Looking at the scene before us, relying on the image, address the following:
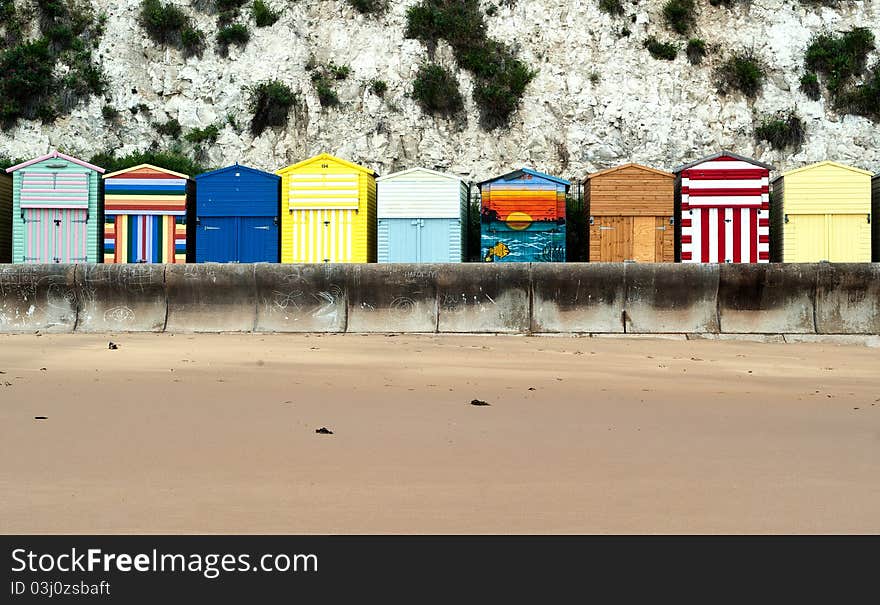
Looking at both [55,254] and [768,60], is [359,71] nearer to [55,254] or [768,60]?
[768,60]

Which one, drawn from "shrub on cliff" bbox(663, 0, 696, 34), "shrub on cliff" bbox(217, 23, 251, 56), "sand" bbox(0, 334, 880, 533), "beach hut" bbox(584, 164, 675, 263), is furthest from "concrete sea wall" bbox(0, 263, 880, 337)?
"shrub on cliff" bbox(663, 0, 696, 34)

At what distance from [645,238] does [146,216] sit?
8.50 m

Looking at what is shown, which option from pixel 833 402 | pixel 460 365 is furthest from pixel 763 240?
pixel 833 402

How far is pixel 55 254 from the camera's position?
17.2m

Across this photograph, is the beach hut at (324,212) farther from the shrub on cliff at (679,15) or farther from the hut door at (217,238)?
the shrub on cliff at (679,15)

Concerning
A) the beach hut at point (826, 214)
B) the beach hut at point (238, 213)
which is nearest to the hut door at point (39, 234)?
the beach hut at point (238, 213)

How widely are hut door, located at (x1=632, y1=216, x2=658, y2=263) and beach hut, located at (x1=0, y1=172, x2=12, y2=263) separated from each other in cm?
1105

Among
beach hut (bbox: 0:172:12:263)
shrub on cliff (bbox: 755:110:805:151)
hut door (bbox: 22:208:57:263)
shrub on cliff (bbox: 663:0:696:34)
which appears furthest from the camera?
shrub on cliff (bbox: 663:0:696:34)

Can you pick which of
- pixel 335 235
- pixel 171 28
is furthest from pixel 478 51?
pixel 335 235

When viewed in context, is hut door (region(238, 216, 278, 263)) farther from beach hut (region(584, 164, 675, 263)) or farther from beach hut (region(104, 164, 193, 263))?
beach hut (region(584, 164, 675, 263))

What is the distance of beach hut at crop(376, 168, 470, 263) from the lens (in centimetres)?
1672

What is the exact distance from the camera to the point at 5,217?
1775cm
